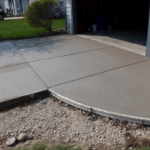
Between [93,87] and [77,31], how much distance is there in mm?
6779

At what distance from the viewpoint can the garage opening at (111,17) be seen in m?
9.96

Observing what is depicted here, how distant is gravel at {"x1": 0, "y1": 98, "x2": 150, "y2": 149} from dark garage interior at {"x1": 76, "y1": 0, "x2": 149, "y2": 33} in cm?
764

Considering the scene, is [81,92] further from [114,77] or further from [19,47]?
[19,47]

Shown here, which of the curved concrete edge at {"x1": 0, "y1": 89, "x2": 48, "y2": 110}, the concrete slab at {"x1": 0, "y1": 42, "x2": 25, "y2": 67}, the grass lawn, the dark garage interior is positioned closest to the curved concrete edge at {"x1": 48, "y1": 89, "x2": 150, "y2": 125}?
the curved concrete edge at {"x1": 0, "y1": 89, "x2": 48, "y2": 110}

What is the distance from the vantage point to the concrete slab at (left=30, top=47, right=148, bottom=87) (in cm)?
412

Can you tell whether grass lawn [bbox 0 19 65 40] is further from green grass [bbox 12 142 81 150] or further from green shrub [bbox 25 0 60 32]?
green grass [bbox 12 142 81 150]

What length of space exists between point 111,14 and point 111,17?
0.19 m

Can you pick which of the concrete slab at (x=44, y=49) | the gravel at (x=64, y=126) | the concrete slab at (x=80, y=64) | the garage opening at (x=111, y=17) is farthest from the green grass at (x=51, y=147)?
the garage opening at (x=111, y=17)

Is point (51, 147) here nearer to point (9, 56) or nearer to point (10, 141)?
point (10, 141)

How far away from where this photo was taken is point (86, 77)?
4.03 meters

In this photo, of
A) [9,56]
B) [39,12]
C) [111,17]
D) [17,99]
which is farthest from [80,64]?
[111,17]

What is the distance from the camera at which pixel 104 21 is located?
1067 cm

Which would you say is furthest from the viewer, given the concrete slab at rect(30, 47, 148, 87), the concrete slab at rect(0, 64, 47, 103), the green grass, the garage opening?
the garage opening

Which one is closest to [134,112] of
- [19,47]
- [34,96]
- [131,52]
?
[34,96]
